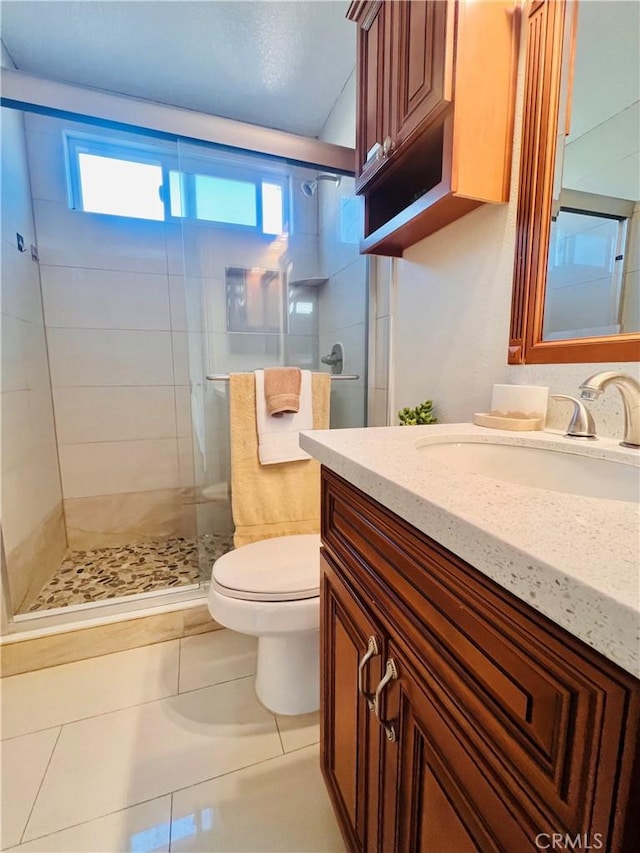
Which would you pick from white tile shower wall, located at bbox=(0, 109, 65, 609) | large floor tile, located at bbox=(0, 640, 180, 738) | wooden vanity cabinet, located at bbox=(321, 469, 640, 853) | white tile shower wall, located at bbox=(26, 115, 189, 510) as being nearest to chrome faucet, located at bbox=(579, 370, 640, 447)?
wooden vanity cabinet, located at bbox=(321, 469, 640, 853)

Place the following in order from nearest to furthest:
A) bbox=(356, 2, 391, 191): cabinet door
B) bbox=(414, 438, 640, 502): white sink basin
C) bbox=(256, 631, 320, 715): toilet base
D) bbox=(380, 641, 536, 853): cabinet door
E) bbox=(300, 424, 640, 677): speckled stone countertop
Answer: bbox=(300, 424, 640, 677): speckled stone countertop → bbox=(380, 641, 536, 853): cabinet door → bbox=(414, 438, 640, 502): white sink basin → bbox=(356, 2, 391, 191): cabinet door → bbox=(256, 631, 320, 715): toilet base

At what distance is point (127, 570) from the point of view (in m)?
1.81

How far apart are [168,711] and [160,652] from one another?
0.28m

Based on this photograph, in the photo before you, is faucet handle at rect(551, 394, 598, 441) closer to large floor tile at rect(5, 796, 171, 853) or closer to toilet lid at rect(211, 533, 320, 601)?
toilet lid at rect(211, 533, 320, 601)

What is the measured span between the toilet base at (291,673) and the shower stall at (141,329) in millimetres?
563

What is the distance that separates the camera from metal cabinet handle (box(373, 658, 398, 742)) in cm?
49

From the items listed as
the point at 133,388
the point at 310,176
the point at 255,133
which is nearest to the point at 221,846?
the point at 133,388

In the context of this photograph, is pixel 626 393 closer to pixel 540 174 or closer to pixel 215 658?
pixel 540 174

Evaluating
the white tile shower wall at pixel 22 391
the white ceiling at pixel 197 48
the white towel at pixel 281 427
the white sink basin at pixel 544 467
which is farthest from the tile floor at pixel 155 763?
the white ceiling at pixel 197 48

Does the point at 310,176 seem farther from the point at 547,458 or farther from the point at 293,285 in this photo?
the point at 547,458

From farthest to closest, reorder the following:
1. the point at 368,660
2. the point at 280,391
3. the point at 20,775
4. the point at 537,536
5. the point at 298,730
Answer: the point at 280,391, the point at 298,730, the point at 20,775, the point at 368,660, the point at 537,536

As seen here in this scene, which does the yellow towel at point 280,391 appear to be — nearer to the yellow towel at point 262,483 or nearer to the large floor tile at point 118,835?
the yellow towel at point 262,483

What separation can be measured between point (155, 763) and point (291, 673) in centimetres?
40

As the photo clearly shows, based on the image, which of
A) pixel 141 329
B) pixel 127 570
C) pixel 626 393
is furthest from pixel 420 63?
pixel 127 570
